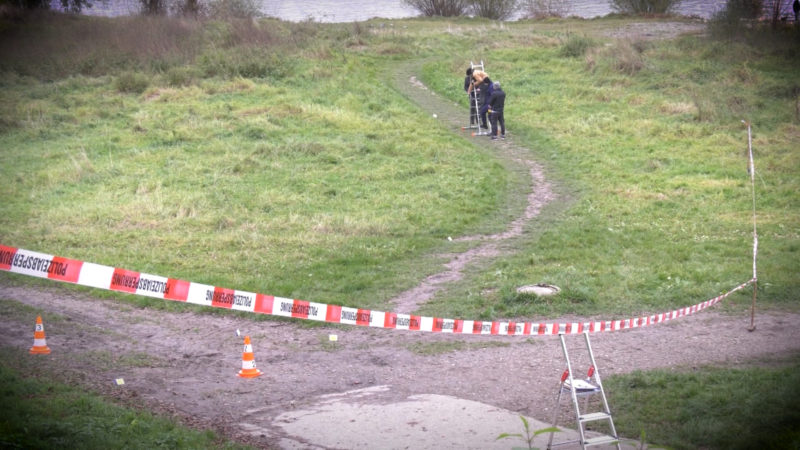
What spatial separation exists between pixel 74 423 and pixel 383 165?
15.2 m

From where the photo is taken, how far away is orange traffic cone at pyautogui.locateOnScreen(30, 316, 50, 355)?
9.74 meters

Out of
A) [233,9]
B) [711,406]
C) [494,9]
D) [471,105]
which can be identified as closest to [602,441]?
[711,406]

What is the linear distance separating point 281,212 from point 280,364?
7865mm

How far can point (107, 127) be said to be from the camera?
2561 centimetres

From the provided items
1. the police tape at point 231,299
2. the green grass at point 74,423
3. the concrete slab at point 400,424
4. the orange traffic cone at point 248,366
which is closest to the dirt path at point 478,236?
the police tape at point 231,299

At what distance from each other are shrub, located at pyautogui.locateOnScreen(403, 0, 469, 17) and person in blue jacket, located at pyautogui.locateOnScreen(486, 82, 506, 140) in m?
39.3

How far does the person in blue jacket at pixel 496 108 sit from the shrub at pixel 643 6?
24551 millimetres

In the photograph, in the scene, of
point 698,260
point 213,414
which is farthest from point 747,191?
point 213,414

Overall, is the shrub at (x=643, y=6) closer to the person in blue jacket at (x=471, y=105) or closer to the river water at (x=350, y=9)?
the river water at (x=350, y=9)

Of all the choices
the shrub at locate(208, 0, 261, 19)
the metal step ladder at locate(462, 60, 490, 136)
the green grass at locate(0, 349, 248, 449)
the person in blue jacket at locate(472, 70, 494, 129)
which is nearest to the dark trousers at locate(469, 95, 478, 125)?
the metal step ladder at locate(462, 60, 490, 136)

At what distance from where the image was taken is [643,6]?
4744cm

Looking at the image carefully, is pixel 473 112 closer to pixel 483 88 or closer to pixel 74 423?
pixel 483 88

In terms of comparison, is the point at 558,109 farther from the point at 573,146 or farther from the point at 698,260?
the point at 698,260

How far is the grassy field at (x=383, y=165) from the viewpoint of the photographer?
13781mm
